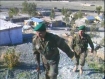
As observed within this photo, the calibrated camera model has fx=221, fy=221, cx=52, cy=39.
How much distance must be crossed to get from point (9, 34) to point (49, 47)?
11.4 meters

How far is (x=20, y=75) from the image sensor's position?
6.98m

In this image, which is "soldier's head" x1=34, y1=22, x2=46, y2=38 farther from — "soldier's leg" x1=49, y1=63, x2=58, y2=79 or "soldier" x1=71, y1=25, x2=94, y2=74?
"soldier" x1=71, y1=25, x2=94, y2=74

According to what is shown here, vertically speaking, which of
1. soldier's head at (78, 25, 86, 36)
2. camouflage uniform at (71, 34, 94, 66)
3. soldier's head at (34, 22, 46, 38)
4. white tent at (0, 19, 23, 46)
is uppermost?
soldier's head at (34, 22, 46, 38)

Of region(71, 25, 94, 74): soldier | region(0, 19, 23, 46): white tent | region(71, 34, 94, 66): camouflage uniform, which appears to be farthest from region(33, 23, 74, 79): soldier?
region(0, 19, 23, 46): white tent

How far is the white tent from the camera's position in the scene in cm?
1454

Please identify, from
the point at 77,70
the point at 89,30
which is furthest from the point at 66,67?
the point at 89,30

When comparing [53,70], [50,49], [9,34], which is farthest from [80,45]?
[9,34]

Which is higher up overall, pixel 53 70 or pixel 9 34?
pixel 53 70

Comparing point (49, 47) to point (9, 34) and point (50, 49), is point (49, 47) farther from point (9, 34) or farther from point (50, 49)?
point (9, 34)

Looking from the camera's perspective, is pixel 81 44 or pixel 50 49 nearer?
pixel 50 49

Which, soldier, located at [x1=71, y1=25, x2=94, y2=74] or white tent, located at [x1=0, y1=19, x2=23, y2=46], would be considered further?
white tent, located at [x1=0, y1=19, x2=23, y2=46]

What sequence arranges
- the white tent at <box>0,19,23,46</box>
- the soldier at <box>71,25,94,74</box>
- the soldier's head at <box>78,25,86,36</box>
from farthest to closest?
1. the white tent at <box>0,19,23,46</box>
2. the soldier at <box>71,25,94,74</box>
3. the soldier's head at <box>78,25,86,36</box>

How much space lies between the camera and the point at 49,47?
3957 mm

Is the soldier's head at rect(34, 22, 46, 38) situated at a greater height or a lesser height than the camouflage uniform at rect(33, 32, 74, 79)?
greater
